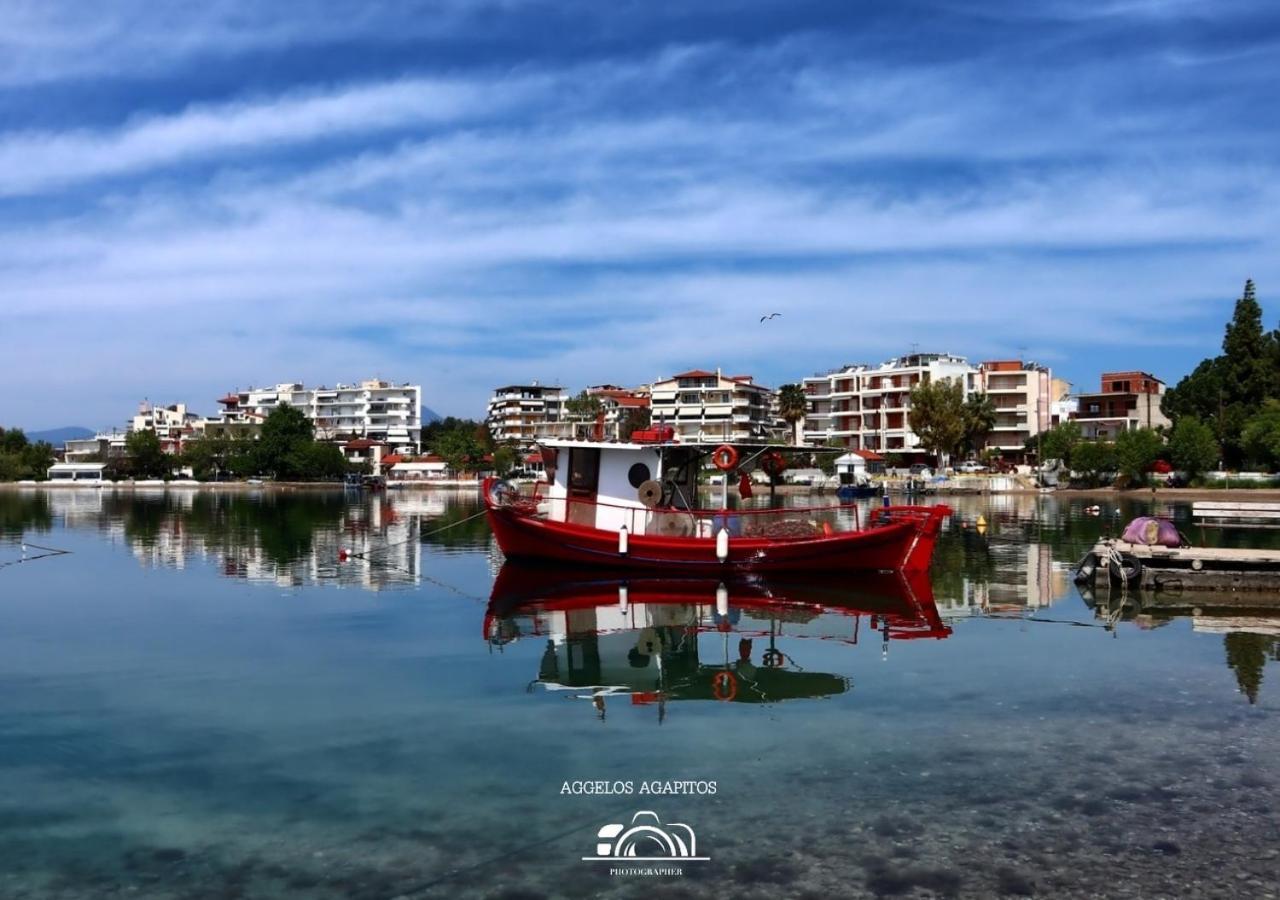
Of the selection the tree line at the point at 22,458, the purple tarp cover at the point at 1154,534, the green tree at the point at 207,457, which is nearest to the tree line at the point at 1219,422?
the purple tarp cover at the point at 1154,534

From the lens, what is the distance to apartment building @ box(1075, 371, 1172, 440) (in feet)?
325

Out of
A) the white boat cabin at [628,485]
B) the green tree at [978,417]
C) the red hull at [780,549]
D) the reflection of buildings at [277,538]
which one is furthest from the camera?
the green tree at [978,417]

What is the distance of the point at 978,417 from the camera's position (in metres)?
92.4

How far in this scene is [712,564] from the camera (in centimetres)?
2492

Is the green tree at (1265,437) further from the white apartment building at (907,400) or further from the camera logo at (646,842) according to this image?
the camera logo at (646,842)

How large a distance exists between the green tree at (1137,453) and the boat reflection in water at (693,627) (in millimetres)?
57970

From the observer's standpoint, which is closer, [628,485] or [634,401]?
[628,485]

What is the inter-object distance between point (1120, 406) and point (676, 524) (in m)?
87.3

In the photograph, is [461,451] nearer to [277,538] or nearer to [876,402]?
[876,402]

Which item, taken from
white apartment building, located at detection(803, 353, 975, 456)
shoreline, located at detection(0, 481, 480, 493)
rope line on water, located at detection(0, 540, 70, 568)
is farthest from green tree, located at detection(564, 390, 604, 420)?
rope line on water, located at detection(0, 540, 70, 568)

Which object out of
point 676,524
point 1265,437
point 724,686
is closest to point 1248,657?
point 724,686

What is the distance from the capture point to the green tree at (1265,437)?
6581 centimetres

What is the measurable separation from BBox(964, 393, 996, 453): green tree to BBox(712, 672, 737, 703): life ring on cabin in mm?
80055

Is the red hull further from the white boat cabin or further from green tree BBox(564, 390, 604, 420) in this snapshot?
green tree BBox(564, 390, 604, 420)
